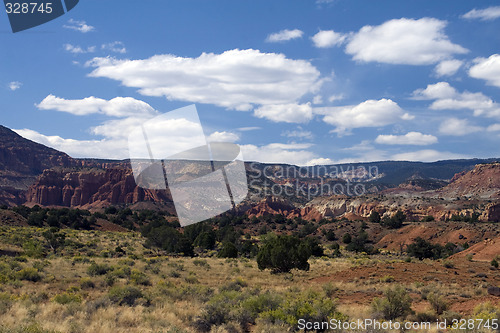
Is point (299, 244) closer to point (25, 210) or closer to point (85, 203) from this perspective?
point (25, 210)

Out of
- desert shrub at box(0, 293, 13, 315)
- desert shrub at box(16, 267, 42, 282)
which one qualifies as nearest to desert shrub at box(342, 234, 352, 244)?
desert shrub at box(16, 267, 42, 282)

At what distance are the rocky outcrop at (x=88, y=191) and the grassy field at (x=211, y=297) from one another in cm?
12236

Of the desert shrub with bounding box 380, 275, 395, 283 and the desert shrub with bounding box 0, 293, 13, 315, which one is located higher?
the desert shrub with bounding box 0, 293, 13, 315

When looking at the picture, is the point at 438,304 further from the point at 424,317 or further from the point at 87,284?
the point at 87,284

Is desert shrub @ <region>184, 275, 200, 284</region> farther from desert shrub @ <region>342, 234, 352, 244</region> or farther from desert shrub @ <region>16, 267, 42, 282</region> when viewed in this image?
desert shrub @ <region>342, 234, 352, 244</region>

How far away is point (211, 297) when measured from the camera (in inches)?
653


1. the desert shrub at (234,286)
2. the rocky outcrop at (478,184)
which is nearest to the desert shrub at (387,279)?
the desert shrub at (234,286)

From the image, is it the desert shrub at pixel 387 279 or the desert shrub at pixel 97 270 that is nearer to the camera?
the desert shrub at pixel 387 279

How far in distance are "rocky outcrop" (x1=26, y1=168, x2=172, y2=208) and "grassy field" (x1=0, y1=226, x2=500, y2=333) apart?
122363 mm

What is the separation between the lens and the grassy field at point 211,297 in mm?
11711

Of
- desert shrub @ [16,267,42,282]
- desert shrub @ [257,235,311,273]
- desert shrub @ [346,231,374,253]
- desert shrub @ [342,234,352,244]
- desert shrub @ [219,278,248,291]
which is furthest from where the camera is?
desert shrub @ [342,234,352,244]

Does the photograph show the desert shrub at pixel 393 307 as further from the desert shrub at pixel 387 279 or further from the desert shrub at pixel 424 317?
the desert shrub at pixel 387 279

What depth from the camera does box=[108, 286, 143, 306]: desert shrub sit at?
15.2 metres

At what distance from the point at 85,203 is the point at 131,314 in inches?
6052
